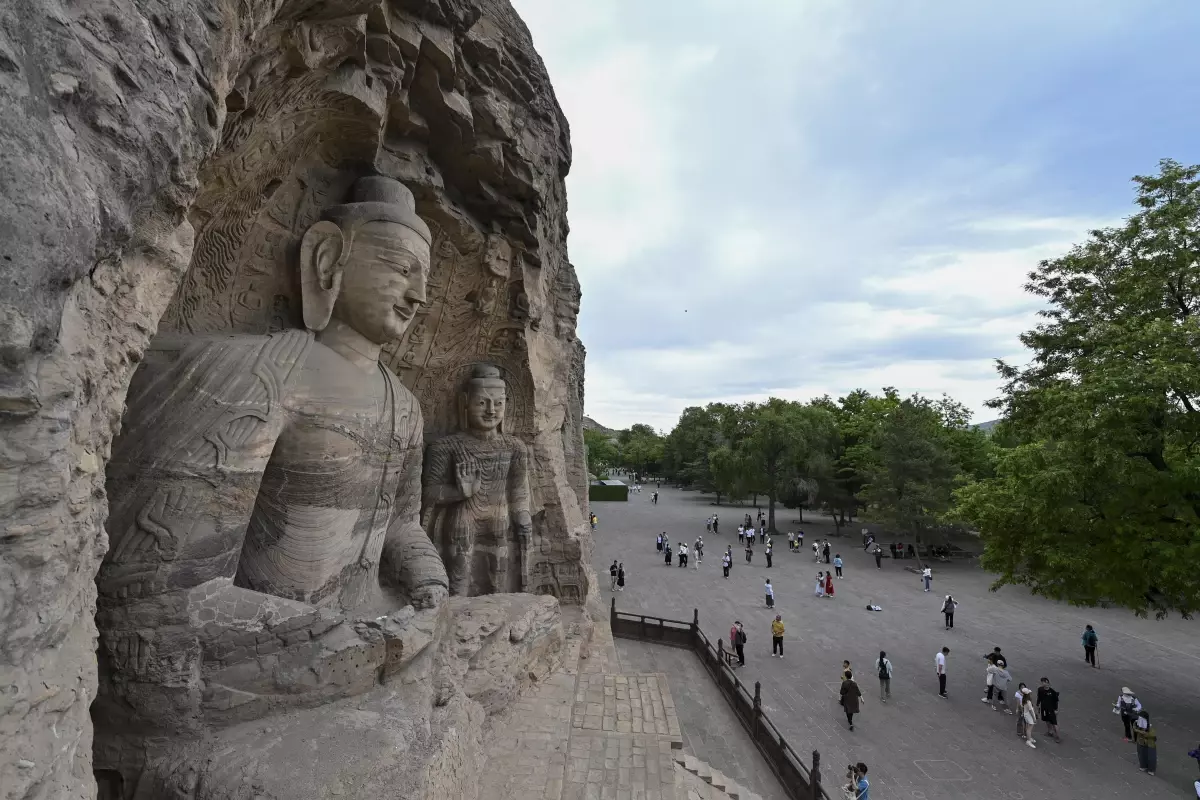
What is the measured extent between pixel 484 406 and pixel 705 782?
4.53 meters

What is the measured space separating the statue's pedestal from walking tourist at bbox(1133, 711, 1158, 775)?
955 centimetres

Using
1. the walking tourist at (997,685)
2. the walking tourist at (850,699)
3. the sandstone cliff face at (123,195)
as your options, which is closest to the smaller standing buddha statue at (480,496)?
the sandstone cliff face at (123,195)

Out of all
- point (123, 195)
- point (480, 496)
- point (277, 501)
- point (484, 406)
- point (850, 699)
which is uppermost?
point (123, 195)

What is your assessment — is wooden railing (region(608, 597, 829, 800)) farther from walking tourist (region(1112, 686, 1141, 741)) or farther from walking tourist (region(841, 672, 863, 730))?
walking tourist (region(1112, 686, 1141, 741))

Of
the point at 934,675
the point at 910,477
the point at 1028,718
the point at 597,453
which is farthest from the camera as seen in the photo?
the point at 597,453

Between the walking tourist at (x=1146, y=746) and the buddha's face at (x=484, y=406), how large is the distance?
966cm

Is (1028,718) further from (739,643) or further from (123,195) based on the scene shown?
(123,195)

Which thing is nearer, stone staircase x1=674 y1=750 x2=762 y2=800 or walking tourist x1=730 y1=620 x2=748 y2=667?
stone staircase x1=674 y1=750 x2=762 y2=800

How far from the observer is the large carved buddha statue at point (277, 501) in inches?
→ 105

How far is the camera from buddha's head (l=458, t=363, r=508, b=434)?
258 inches

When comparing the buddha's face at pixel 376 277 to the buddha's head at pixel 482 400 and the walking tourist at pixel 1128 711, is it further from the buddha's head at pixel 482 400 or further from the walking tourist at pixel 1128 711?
the walking tourist at pixel 1128 711

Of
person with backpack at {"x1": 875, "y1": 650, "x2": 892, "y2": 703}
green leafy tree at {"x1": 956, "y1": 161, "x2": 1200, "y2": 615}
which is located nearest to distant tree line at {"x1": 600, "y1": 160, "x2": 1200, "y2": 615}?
green leafy tree at {"x1": 956, "y1": 161, "x2": 1200, "y2": 615}

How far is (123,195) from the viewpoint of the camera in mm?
1888

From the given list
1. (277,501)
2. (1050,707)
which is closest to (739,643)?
(1050,707)
